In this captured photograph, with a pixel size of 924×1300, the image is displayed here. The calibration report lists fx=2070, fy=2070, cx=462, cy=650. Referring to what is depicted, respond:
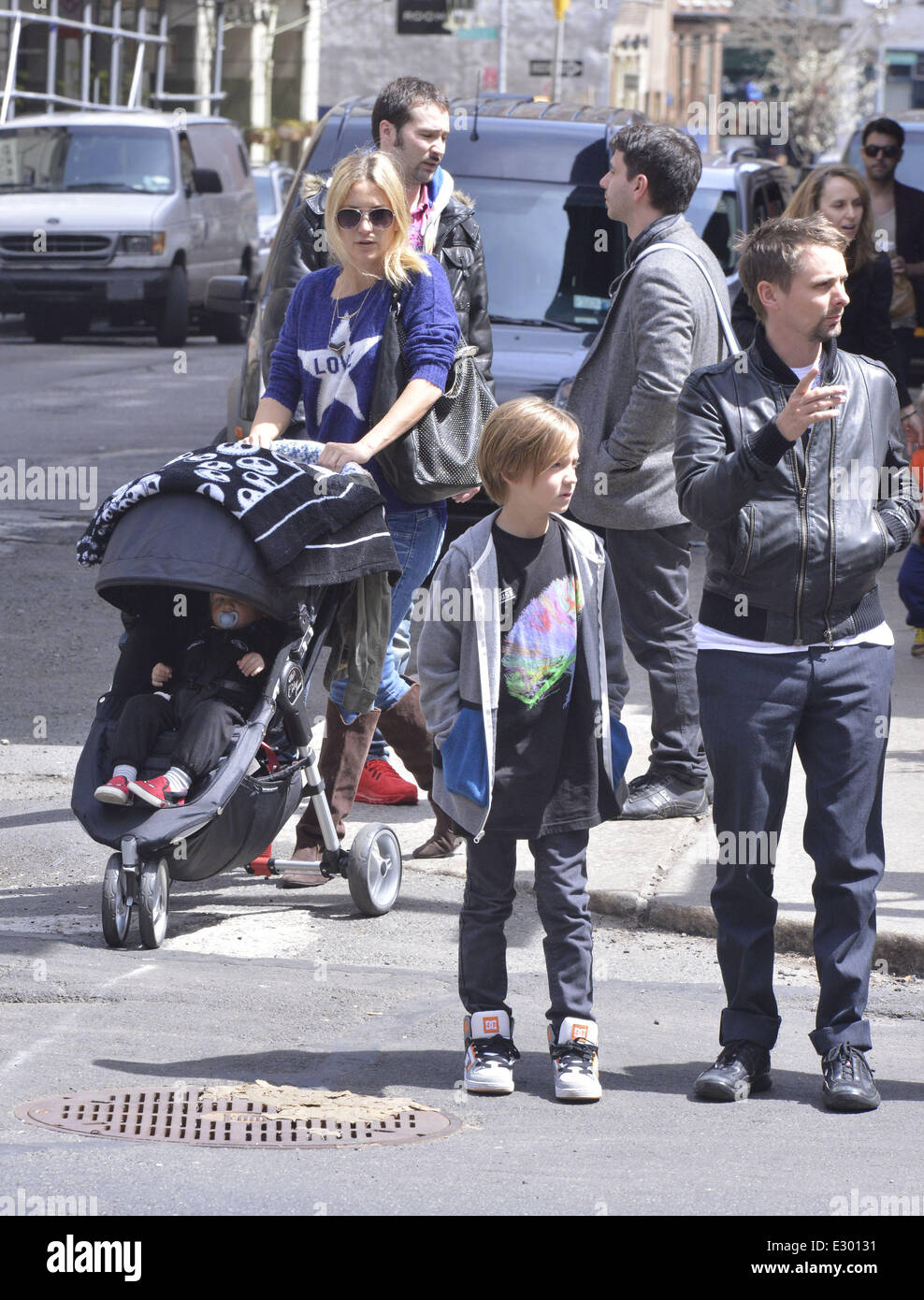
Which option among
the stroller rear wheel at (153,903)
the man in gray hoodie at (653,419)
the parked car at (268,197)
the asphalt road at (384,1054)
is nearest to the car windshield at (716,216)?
the man in gray hoodie at (653,419)

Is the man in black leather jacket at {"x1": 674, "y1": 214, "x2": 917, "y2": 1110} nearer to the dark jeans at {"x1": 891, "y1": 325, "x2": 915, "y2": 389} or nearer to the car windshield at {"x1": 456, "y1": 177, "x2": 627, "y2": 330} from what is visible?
the dark jeans at {"x1": 891, "y1": 325, "x2": 915, "y2": 389}

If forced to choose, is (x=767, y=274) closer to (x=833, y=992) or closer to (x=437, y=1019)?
(x=833, y=992)

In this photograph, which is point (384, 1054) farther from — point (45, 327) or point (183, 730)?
point (45, 327)

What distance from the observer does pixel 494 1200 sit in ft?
13.2

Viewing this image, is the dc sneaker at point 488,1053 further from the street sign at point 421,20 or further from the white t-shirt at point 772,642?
the street sign at point 421,20

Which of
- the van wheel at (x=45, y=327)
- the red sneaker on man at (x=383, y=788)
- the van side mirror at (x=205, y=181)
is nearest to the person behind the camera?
the red sneaker on man at (x=383, y=788)

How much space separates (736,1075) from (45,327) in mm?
20341

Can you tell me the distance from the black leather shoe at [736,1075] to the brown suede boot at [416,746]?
189 cm

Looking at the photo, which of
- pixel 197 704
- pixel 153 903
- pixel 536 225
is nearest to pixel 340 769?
pixel 197 704

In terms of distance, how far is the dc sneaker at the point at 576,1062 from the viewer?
4.64 meters

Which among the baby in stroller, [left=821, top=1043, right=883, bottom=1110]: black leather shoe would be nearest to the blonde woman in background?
the baby in stroller

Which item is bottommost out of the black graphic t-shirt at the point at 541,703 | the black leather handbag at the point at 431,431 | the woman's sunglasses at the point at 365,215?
the black graphic t-shirt at the point at 541,703

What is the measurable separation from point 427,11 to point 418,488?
3551 cm
